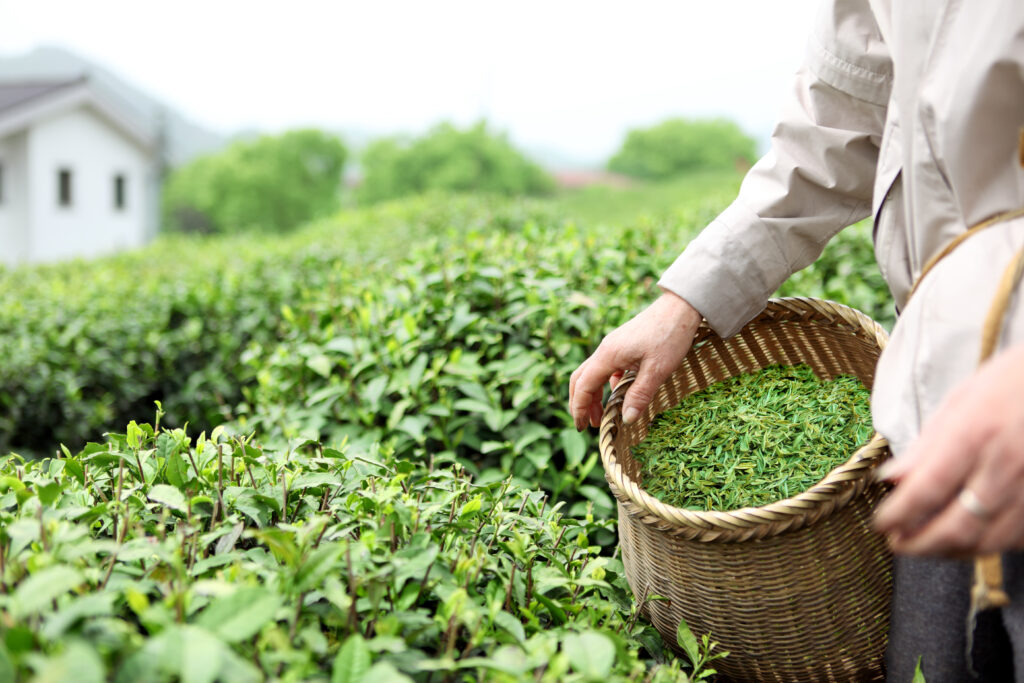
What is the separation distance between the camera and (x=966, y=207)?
1.15m

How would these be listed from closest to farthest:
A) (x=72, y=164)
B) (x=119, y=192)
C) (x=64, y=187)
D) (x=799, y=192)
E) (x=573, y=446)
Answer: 1. (x=799, y=192)
2. (x=573, y=446)
3. (x=72, y=164)
4. (x=64, y=187)
5. (x=119, y=192)

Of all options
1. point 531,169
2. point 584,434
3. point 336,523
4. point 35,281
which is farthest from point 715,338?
point 531,169

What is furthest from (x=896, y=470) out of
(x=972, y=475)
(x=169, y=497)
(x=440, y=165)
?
(x=440, y=165)

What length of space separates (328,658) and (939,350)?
2.92ft

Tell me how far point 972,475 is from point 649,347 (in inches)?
30.2

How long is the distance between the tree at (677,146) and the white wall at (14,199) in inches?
1373

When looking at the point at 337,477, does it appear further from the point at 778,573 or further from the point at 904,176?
the point at 904,176

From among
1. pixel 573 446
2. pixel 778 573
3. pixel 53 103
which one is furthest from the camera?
pixel 53 103

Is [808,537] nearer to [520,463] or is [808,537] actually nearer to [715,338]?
[715,338]

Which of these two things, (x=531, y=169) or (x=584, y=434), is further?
(x=531, y=169)

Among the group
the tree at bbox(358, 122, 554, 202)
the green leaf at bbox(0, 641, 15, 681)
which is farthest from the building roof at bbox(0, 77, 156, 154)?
the green leaf at bbox(0, 641, 15, 681)

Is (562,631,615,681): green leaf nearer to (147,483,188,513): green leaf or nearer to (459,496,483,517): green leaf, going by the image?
(459,496,483,517): green leaf

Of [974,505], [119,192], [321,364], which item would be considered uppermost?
[974,505]

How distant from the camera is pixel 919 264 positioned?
1247mm
